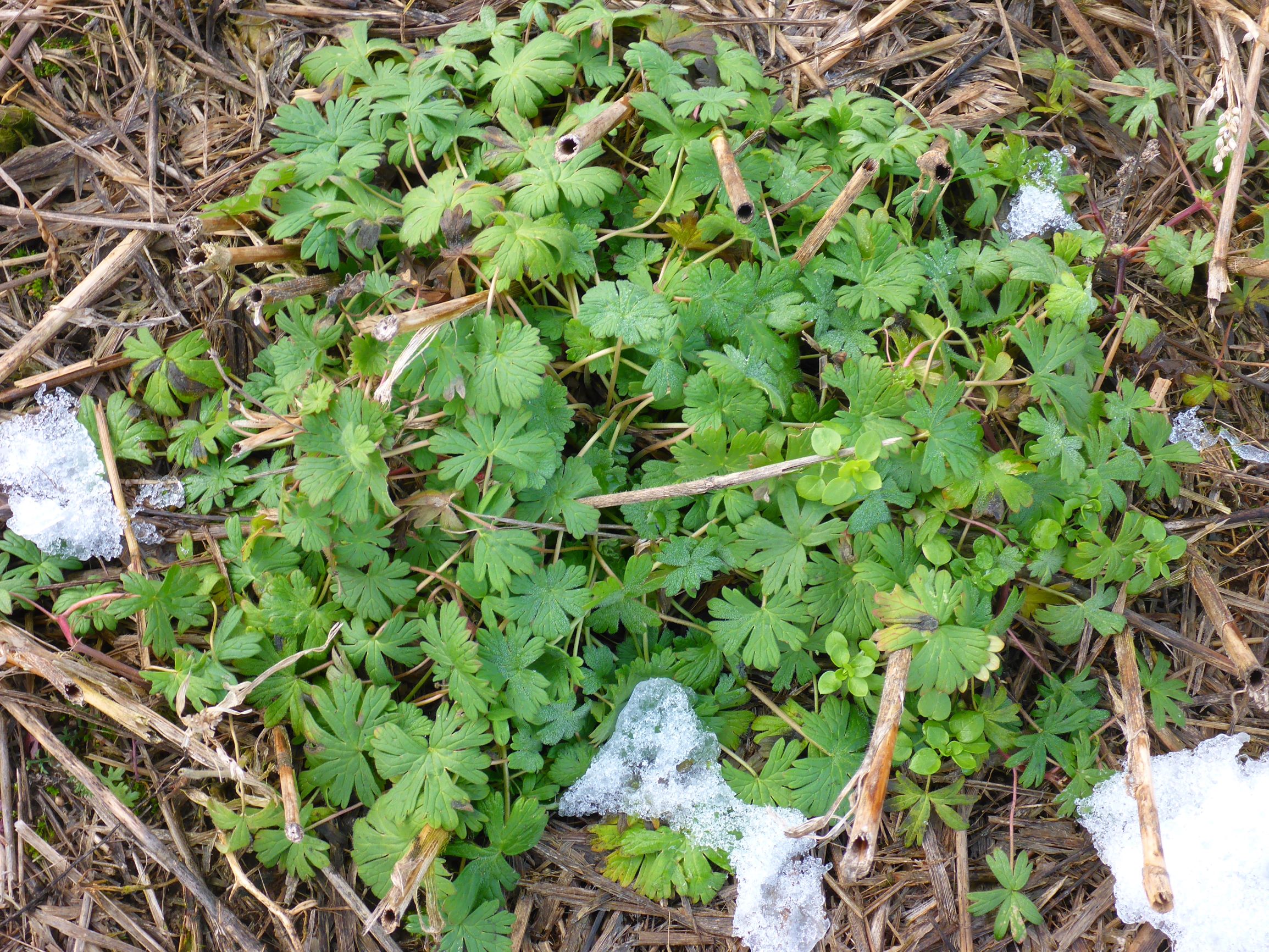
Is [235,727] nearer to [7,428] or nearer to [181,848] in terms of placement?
[181,848]

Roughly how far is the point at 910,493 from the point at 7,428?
9.66 ft

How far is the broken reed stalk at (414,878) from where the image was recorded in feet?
7.82

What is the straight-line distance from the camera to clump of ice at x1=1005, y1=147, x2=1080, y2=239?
9.58ft

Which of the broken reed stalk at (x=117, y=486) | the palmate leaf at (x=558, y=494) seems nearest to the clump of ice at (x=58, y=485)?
the broken reed stalk at (x=117, y=486)

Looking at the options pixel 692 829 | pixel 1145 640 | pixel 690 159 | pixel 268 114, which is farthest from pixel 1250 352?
pixel 268 114

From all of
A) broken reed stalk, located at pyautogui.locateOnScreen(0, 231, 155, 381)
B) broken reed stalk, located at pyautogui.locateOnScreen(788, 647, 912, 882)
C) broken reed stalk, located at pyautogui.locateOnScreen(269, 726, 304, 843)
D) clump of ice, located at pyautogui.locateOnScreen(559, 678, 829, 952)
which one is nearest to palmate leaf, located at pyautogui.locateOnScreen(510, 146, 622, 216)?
broken reed stalk, located at pyautogui.locateOnScreen(0, 231, 155, 381)

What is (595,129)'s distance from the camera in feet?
8.78

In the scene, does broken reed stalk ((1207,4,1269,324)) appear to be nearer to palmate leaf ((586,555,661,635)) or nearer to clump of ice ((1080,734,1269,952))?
clump of ice ((1080,734,1269,952))

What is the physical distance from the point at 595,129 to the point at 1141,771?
2562 millimetres

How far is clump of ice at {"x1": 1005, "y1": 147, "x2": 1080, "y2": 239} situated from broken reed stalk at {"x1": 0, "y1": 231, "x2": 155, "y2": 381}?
117 inches

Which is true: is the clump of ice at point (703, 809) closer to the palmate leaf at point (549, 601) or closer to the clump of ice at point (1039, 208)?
the palmate leaf at point (549, 601)

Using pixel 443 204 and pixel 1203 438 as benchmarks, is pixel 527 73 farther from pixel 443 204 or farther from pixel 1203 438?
pixel 1203 438

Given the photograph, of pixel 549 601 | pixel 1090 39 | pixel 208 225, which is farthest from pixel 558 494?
pixel 1090 39

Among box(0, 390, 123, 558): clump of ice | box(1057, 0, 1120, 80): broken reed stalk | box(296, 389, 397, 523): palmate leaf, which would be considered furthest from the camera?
box(1057, 0, 1120, 80): broken reed stalk
